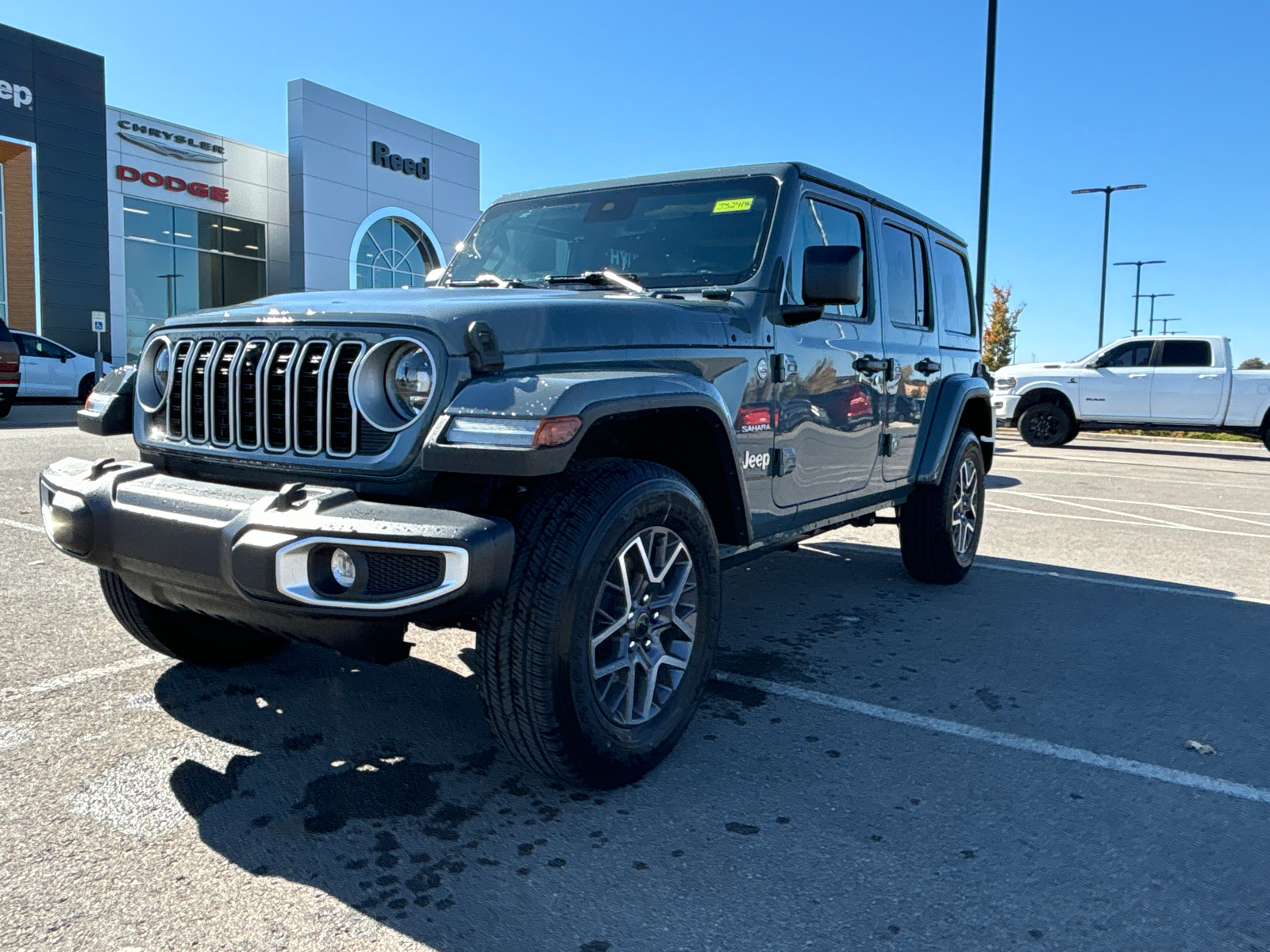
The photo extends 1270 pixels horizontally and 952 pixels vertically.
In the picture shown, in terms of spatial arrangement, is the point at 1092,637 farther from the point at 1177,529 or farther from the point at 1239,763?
the point at 1177,529

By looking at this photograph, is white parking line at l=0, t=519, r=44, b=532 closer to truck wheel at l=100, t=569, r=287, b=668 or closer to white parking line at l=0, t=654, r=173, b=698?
white parking line at l=0, t=654, r=173, b=698

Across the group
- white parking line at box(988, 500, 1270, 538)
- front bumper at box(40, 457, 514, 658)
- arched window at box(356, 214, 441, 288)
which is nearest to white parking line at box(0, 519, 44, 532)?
front bumper at box(40, 457, 514, 658)

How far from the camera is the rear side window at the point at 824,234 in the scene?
388 centimetres

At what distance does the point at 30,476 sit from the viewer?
28.0 ft

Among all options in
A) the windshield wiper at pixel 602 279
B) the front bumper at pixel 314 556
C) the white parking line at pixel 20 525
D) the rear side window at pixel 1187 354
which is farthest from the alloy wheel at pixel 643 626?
the rear side window at pixel 1187 354

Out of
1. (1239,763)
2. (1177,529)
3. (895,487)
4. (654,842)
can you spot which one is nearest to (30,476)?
(895,487)

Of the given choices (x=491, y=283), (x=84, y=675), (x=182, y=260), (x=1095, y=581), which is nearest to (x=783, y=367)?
(x=491, y=283)

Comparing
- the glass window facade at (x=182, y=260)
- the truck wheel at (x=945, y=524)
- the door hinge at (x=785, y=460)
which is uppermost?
the glass window facade at (x=182, y=260)

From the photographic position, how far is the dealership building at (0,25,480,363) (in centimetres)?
2592

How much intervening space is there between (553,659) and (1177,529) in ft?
23.7

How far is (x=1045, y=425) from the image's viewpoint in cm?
1745

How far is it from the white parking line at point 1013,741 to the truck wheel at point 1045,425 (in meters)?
15.2

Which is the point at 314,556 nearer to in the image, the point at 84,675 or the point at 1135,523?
the point at 84,675

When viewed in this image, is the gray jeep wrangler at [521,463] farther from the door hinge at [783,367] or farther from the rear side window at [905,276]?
the rear side window at [905,276]
